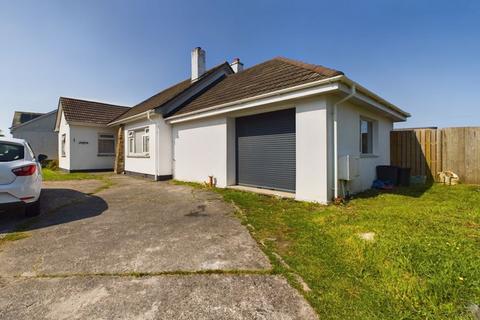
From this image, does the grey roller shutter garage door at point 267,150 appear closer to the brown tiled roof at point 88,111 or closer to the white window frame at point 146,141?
the white window frame at point 146,141

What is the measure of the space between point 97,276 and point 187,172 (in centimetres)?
781

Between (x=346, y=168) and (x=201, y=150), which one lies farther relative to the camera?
(x=201, y=150)

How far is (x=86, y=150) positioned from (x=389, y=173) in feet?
59.1

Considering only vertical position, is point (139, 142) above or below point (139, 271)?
above

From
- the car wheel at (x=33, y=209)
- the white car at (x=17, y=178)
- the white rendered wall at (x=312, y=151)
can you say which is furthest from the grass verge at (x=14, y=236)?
the white rendered wall at (x=312, y=151)

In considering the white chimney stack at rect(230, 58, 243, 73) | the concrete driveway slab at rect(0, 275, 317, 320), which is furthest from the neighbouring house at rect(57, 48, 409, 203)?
the concrete driveway slab at rect(0, 275, 317, 320)

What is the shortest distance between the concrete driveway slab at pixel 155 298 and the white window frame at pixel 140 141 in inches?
393

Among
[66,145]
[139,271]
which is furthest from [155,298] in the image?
[66,145]

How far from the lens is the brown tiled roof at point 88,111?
50.3 ft

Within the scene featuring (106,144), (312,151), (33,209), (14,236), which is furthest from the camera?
(106,144)

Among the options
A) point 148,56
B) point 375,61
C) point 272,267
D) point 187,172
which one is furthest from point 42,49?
point 375,61

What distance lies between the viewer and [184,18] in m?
9.66

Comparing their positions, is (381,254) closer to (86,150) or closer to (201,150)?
(201,150)

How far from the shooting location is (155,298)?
213 centimetres
